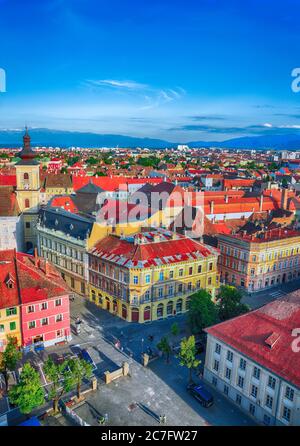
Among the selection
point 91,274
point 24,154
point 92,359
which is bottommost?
point 92,359

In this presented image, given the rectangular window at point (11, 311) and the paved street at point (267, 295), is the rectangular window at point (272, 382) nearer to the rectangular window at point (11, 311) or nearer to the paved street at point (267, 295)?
the paved street at point (267, 295)

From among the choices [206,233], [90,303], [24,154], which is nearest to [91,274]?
[90,303]

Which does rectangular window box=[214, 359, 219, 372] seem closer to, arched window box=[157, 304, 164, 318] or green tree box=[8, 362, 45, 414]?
arched window box=[157, 304, 164, 318]

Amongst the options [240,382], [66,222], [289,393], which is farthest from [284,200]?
[289,393]

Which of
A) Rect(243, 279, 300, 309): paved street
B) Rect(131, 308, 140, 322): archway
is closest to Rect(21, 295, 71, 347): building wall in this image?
Rect(131, 308, 140, 322): archway

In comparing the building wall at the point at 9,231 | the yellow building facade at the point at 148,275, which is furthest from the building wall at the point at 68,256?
the building wall at the point at 9,231

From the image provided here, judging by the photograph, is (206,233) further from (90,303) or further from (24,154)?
(24,154)
